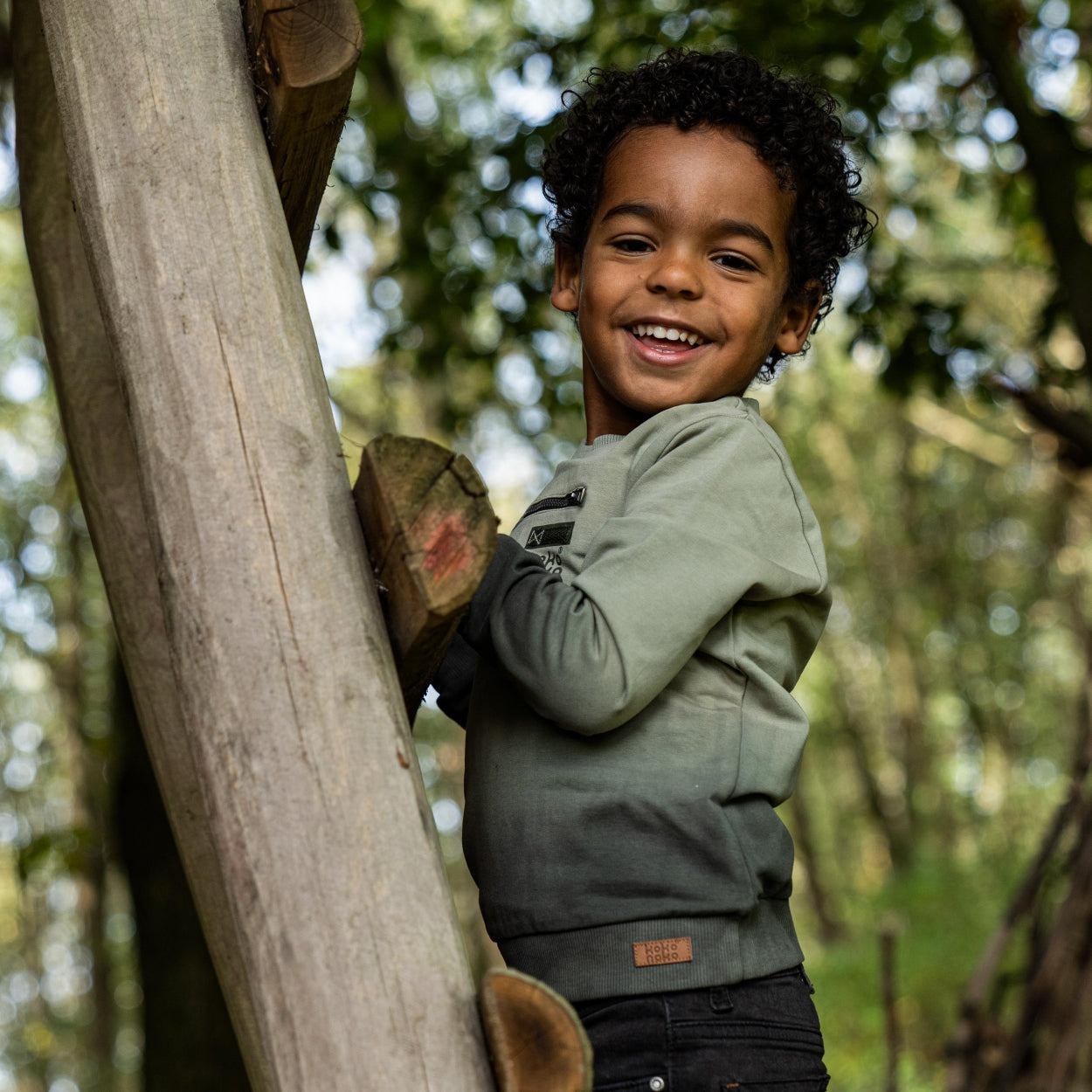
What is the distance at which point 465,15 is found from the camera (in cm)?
1056

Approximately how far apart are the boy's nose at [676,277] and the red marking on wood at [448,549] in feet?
1.98

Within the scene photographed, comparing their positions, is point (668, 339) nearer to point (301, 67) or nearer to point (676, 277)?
point (676, 277)

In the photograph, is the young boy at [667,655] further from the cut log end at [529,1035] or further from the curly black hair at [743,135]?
the cut log end at [529,1035]

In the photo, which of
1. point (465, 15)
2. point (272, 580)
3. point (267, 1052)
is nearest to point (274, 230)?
point (272, 580)

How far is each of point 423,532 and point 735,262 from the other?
2.44 feet

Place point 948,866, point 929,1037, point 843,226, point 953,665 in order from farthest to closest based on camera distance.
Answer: point 953,665, point 948,866, point 929,1037, point 843,226

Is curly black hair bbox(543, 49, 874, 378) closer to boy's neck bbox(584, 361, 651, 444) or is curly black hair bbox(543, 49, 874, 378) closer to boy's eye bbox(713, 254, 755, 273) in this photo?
boy's eye bbox(713, 254, 755, 273)

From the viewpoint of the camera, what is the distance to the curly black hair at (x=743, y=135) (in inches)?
73.6

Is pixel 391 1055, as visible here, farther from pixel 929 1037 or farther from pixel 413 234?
pixel 929 1037

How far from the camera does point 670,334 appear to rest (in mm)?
1814

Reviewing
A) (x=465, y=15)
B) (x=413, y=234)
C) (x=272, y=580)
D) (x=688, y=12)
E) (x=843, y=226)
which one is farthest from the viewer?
(x=465, y=15)

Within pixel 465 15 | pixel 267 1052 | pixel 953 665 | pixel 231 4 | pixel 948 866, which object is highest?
pixel 465 15

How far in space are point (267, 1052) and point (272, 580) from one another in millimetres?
466

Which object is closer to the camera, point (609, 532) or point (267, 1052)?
point (267, 1052)
